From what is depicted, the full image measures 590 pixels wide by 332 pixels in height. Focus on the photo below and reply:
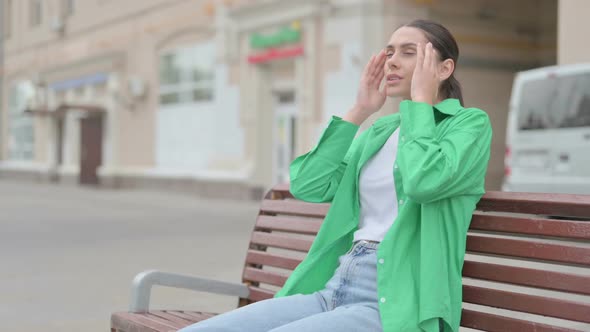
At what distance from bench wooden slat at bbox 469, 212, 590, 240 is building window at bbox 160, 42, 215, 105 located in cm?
1858

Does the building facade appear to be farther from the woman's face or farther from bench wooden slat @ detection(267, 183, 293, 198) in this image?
the woman's face

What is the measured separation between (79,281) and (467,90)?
12.6m

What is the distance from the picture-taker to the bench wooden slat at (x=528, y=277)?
235 cm

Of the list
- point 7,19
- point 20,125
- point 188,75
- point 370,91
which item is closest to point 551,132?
point 370,91

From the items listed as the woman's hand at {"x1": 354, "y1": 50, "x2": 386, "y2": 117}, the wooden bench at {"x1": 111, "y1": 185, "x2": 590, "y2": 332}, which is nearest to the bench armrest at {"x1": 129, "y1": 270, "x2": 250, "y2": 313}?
the wooden bench at {"x1": 111, "y1": 185, "x2": 590, "y2": 332}

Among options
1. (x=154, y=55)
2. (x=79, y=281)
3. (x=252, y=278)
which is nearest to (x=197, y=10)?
(x=154, y=55)

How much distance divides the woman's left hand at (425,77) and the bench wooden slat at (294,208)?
846 millimetres

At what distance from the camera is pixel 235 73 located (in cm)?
1992

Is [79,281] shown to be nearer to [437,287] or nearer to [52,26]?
[437,287]

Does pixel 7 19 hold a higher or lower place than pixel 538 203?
higher

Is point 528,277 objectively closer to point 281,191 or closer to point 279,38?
point 281,191

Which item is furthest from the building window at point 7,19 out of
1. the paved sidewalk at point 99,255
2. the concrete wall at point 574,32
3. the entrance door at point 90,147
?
the concrete wall at point 574,32

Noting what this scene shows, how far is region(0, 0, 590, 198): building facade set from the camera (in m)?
16.8

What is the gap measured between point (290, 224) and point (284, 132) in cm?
1561
